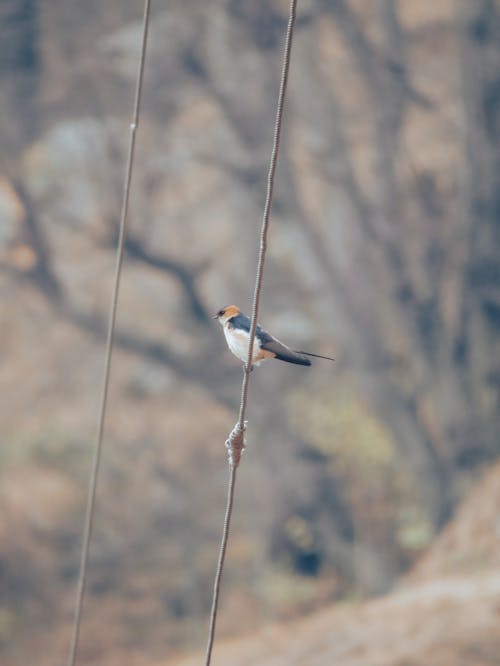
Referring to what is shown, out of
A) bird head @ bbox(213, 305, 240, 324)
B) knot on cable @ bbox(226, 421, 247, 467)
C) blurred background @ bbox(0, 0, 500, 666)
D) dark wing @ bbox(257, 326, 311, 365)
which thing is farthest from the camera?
blurred background @ bbox(0, 0, 500, 666)

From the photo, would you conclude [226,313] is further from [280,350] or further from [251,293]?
[251,293]

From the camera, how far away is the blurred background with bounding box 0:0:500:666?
9.93 meters

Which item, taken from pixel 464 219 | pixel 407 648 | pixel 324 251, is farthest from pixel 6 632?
pixel 464 219

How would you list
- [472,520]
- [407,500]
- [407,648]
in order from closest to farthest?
[407,648] < [472,520] < [407,500]

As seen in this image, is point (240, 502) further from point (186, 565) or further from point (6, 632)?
point (6, 632)

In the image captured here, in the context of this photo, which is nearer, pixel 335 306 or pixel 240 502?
pixel 335 306

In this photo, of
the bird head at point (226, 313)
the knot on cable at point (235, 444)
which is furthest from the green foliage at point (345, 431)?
the knot on cable at point (235, 444)

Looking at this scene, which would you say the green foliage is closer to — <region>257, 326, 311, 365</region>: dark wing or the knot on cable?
<region>257, 326, 311, 365</region>: dark wing

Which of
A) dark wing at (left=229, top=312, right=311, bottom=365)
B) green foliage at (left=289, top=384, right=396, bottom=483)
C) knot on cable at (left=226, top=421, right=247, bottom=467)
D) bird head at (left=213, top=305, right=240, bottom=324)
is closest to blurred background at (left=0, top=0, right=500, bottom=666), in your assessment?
green foliage at (left=289, top=384, right=396, bottom=483)

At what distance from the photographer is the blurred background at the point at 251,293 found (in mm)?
9930

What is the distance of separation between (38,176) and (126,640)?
4.93 m

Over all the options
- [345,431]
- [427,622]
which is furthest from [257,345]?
[345,431]

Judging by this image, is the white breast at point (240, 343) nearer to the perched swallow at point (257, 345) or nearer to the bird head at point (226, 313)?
the perched swallow at point (257, 345)

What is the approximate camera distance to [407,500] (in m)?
10.2
